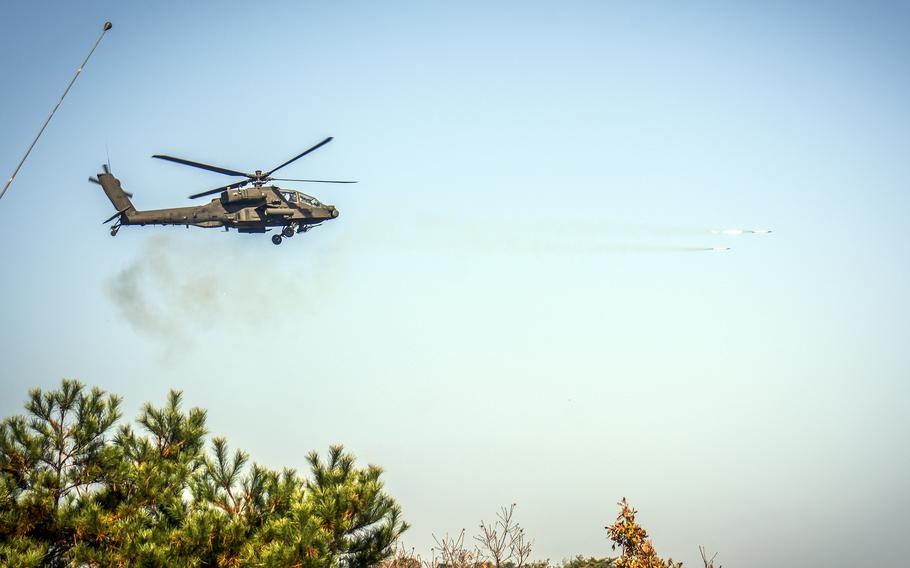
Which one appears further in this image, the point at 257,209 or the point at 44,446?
the point at 257,209

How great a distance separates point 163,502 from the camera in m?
17.4

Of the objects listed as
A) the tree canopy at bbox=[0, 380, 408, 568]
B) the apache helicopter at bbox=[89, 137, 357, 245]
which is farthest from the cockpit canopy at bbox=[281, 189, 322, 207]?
the tree canopy at bbox=[0, 380, 408, 568]

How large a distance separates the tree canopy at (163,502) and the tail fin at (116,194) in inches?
645

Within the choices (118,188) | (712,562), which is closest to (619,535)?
(712,562)

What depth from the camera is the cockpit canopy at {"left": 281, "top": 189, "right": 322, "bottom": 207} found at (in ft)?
110

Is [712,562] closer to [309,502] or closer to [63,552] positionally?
[309,502]

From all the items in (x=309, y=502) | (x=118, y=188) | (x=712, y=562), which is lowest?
(x=712, y=562)

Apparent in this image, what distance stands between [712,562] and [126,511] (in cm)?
1228

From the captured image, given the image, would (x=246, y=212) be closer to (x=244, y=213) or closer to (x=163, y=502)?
(x=244, y=213)

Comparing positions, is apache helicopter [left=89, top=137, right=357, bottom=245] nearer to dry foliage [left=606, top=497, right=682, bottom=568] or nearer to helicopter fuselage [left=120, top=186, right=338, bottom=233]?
helicopter fuselage [left=120, top=186, right=338, bottom=233]

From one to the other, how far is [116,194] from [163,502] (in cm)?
2132

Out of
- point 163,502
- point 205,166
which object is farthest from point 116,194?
point 163,502

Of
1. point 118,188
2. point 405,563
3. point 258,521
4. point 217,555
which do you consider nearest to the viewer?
point 217,555

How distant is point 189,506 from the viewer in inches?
673
